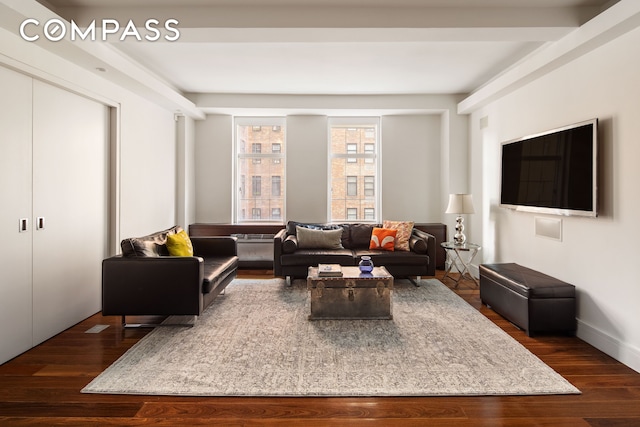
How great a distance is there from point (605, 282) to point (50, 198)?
4810 mm

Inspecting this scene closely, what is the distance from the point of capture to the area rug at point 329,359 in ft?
8.09

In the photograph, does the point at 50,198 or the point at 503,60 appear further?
the point at 503,60

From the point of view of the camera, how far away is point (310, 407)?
7.43 feet

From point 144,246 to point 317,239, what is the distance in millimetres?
2496

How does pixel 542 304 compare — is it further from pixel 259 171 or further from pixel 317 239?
pixel 259 171

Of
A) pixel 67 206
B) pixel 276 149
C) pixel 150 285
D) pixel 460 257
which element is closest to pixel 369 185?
pixel 276 149

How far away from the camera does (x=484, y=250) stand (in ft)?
18.1

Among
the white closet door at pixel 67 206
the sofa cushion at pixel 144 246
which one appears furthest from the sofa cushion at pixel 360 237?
the white closet door at pixel 67 206

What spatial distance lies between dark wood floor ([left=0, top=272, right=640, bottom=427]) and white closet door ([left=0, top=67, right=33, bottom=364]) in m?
0.35

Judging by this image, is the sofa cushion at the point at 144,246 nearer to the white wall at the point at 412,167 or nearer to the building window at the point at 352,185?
the building window at the point at 352,185

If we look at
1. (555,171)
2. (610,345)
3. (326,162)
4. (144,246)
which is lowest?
(610,345)

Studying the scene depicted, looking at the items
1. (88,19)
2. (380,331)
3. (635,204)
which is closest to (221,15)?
(88,19)

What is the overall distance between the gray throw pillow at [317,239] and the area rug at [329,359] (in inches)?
59.0

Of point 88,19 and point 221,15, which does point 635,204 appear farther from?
point 88,19
